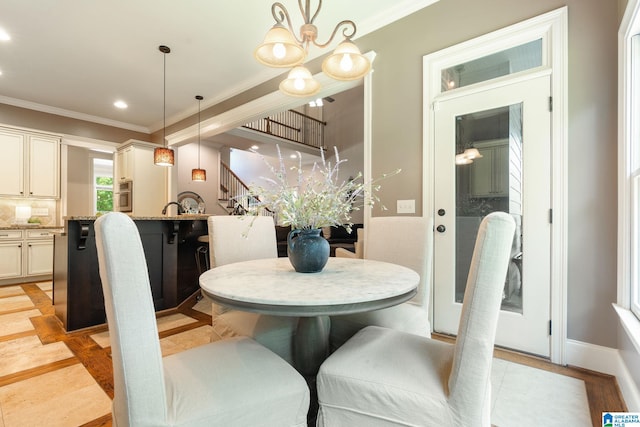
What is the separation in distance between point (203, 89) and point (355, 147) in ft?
16.5

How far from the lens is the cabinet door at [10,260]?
4.52 metres

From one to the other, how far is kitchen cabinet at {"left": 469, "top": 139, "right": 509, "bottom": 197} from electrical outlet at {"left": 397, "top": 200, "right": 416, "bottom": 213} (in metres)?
0.47

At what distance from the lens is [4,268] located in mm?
4527

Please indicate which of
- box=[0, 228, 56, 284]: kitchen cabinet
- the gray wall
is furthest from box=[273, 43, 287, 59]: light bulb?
box=[0, 228, 56, 284]: kitchen cabinet

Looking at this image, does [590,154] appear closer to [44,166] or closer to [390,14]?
[390,14]

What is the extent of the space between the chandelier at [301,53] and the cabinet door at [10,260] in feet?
17.2

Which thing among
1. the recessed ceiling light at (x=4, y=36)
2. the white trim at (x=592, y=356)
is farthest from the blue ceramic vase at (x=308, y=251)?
the recessed ceiling light at (x=4, y=36)

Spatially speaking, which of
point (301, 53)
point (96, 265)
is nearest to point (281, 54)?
point (301, 53)

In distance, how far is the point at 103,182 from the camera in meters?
12.6

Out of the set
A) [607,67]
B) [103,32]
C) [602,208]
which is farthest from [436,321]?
[103,32]

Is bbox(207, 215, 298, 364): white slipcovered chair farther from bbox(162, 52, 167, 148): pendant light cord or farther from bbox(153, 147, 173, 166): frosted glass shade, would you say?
bbox(162, 52, 167, 148): pendant light cord

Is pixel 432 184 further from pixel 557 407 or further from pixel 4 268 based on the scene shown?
pixel 4 268

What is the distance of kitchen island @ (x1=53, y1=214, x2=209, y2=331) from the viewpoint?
2658 millimetres

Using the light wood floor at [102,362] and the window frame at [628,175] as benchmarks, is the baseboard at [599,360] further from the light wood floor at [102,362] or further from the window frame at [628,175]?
the window frame at [628,175]
